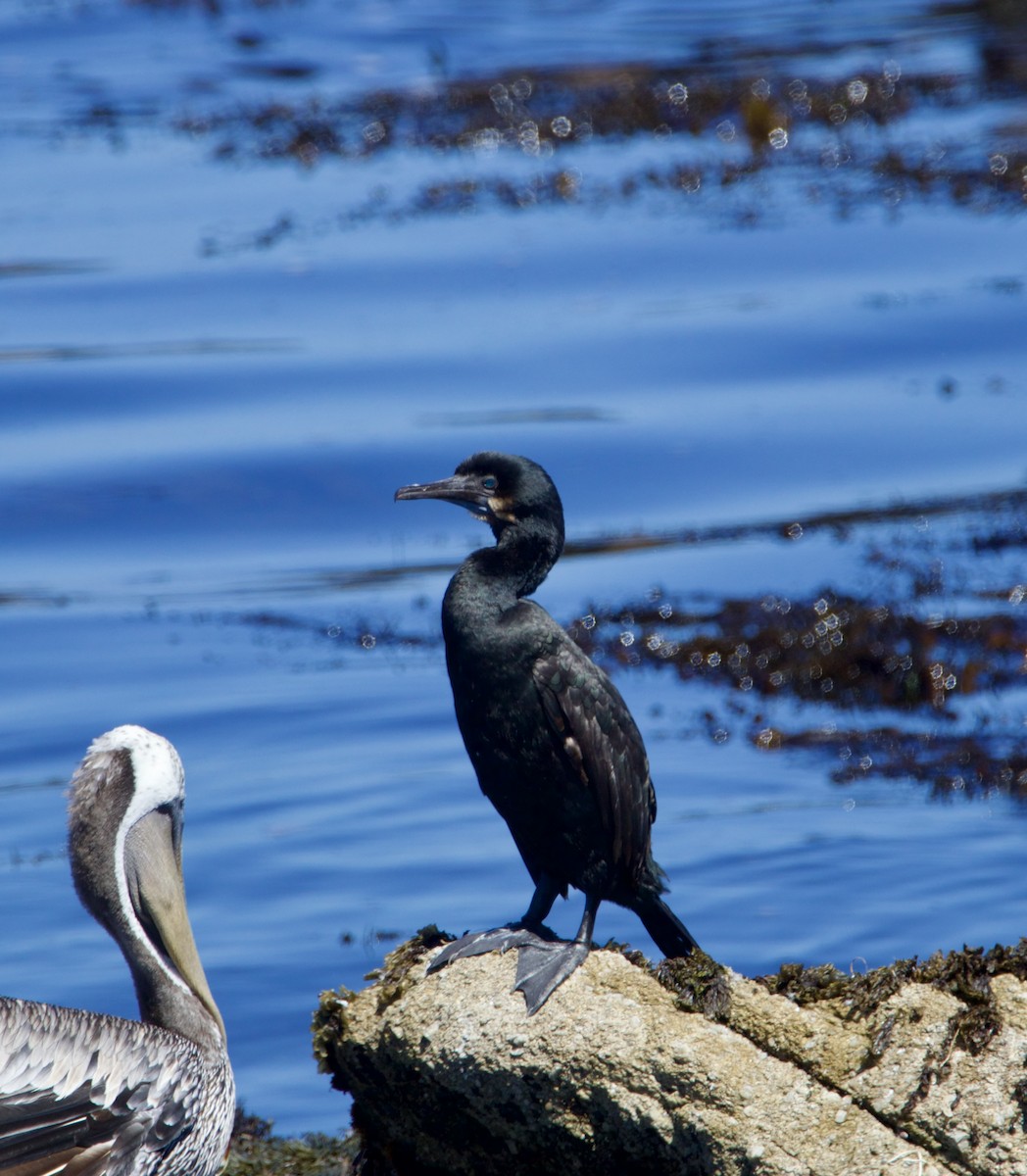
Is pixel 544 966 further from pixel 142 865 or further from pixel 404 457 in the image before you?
pixel 404 457

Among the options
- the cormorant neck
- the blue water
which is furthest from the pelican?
the blue water

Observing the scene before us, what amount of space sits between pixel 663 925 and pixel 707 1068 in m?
1.03

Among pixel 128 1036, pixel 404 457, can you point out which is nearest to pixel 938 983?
pixel 128 1036

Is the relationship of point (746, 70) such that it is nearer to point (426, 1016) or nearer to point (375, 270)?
point (375, 270)

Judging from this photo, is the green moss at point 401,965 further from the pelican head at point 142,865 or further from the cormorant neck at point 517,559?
the cormorant neck at point 517,559

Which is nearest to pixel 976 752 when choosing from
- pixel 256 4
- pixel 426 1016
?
pixel 426 1016

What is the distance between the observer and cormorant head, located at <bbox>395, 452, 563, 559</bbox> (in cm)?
580

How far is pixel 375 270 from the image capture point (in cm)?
1989

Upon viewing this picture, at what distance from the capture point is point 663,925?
589cm

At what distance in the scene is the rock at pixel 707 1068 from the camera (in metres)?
4.70

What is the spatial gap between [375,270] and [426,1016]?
15378mm

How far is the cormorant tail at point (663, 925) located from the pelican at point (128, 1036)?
4.49ft

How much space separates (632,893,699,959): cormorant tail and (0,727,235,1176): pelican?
1369 mm

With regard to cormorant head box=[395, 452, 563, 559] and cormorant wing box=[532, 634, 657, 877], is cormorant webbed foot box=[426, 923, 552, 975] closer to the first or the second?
cormorant wing box=[532, 634, 657, 877]
